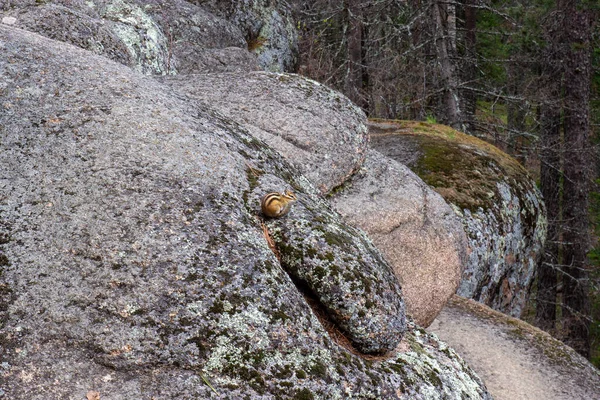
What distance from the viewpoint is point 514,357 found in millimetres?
7023

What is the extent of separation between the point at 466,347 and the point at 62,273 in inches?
204

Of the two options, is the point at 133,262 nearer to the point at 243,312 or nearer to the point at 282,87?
the point at 243,312

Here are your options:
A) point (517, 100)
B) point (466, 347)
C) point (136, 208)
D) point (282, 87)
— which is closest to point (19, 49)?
point (136, 208)

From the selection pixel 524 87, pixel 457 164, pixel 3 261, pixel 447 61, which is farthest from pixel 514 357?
pixel 524 87

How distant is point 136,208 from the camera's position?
3.13 meters

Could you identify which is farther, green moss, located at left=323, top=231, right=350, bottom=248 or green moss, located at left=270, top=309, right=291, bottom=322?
green moss, located at left=323, top=231, right=350, bottom=248

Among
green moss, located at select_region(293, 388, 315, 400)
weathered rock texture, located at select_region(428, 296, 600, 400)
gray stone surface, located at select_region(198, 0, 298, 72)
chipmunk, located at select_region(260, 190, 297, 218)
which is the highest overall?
gray stone surface, located at select_region(198, 0, 298, 72)

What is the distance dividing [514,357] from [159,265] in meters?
5.16

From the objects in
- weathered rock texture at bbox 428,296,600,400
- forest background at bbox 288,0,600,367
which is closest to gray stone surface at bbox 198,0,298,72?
forest background at bbox 288,0,600,367

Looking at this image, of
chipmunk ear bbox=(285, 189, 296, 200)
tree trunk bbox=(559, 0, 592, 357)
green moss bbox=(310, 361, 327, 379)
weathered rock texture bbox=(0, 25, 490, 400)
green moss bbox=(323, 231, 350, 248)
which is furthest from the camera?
tree trunk bbox=(559, 0, 592, 357)

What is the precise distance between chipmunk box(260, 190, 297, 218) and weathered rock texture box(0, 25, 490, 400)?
0.16 ft

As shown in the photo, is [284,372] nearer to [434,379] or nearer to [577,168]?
[434,379]

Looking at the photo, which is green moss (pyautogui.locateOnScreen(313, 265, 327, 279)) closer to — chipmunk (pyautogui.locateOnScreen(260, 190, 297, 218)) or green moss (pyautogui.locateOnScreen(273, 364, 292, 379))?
chipmunk (pyautogui.locateOnScreen(260, 190, 297, 218))

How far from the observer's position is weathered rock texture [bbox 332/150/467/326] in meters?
6.58
